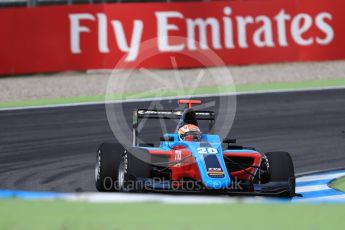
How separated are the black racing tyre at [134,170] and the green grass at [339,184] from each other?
7.34 ft

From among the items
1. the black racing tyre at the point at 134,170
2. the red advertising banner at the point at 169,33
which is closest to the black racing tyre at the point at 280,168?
the black racing tyre at the point at 134,170

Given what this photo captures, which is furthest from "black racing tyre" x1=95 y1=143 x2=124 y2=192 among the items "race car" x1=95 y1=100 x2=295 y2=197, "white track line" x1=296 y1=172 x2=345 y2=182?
"white track line" x1=296 y1=172 x2=345 y2=182

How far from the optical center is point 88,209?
6906mm

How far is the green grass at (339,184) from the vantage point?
10905 mm

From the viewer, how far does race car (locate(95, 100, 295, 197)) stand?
9.93 m

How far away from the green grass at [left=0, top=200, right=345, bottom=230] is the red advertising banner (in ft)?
46.6

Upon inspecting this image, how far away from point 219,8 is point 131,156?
40.1 feet

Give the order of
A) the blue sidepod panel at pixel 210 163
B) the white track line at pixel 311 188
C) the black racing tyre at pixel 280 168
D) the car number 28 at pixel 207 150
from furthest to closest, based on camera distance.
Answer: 1. the white track line at pixel 311 188
2. the black racing tyre at pixel 280 168
3. the car number 28 at pixel 207 150
4. the blue sidepod panel at pixel 210 163

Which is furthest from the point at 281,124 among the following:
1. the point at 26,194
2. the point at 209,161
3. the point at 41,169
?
the point at 26,194

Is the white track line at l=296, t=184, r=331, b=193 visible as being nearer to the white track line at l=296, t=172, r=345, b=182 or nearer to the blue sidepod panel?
the white track line at l=296, t=172, r=345, b=182

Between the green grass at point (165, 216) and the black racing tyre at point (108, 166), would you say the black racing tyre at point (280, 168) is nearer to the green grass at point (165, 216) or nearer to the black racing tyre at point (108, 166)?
the black racing tyre at point (108, 166)

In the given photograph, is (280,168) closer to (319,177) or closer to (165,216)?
(319,177)

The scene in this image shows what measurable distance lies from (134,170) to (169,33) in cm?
1186

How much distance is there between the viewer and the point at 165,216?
678cm
